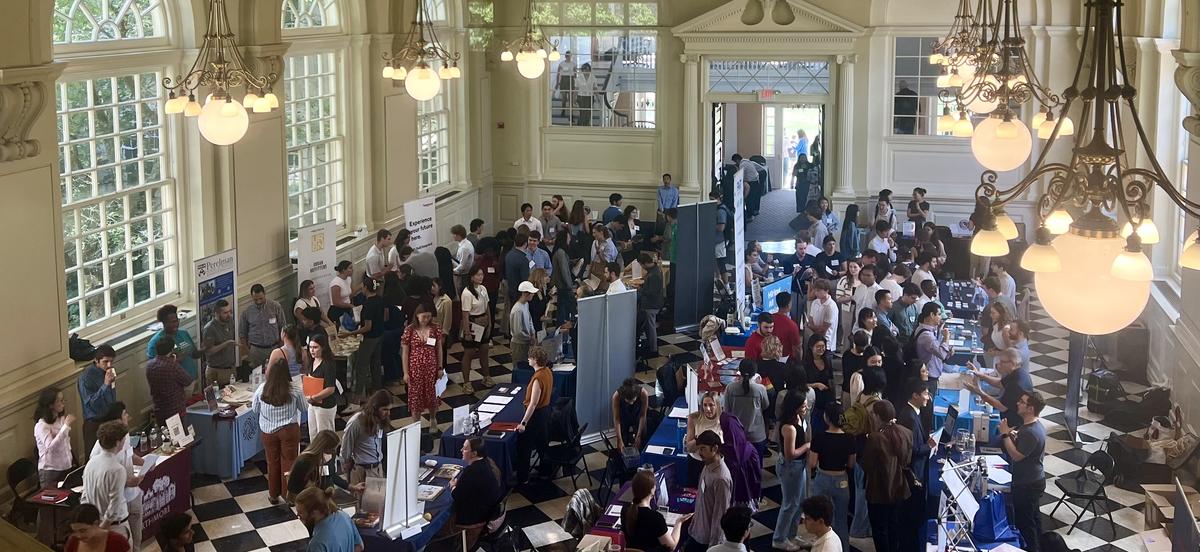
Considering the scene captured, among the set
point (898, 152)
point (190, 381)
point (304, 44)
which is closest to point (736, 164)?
point (898, 152)

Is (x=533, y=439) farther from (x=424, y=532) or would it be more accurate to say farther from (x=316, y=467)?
(x=316, y=467)

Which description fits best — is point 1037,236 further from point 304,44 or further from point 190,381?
point 304,44

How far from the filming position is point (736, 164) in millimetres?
20500

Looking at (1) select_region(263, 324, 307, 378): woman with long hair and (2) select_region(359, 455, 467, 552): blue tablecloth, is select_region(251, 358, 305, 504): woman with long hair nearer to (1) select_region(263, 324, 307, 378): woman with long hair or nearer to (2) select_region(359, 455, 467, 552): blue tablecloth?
(1) select_region(263, 324, 307, 378): woman with long hair

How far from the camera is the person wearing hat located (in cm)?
1138

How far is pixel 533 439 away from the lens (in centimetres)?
979

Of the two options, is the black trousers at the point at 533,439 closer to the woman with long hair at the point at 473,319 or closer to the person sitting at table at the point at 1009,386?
the woman with long hair at the point at 473,319

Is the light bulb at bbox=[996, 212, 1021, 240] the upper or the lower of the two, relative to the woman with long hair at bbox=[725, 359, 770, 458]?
upper

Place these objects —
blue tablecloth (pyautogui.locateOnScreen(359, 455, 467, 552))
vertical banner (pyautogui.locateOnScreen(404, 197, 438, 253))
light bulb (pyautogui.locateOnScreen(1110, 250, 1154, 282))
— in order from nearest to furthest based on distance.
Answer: light bulb (pyautogui.locateOnScreen(1110, 250, 1154, 282)), blue tablecloth (pyautogui.locateOnScreen(359, 455, 467, 552)), vertical banner (pyautogui.locateOnScreen(404, 197, 438, 253))

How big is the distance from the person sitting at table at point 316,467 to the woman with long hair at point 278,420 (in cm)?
31

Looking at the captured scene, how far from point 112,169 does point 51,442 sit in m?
2.86

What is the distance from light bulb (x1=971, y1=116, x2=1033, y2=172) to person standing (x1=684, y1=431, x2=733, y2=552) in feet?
9.56

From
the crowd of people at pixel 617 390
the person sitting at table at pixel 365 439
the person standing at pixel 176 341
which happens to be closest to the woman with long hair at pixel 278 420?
the crowd of people at pixel 617 390

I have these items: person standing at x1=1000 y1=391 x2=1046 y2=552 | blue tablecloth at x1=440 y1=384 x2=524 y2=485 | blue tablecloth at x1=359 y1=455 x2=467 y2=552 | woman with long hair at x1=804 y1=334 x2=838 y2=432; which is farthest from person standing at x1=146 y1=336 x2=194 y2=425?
person standing at x1=1000 y1=391 x2=1046 y2=552
